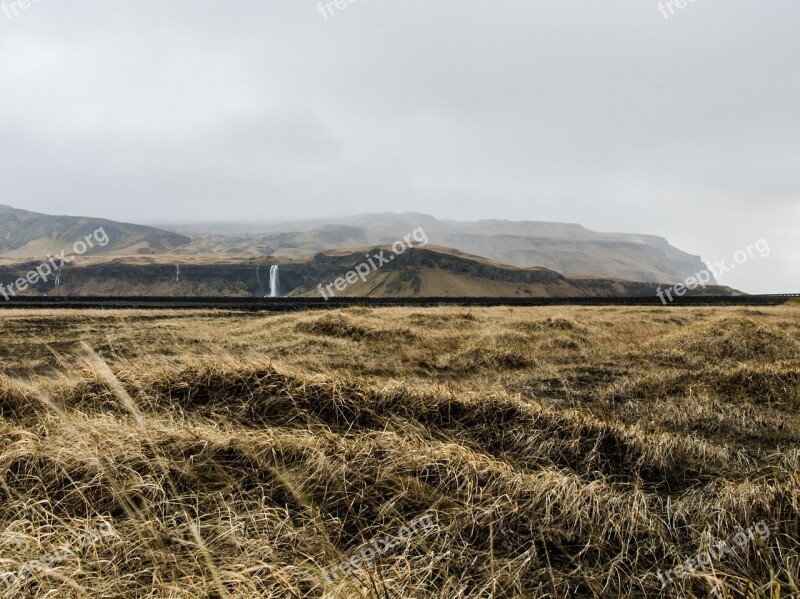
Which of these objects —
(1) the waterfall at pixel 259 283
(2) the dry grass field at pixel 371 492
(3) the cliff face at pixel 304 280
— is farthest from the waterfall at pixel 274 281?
(2) the dry grass field at pixel 371 492

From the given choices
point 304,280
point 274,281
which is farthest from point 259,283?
point 304,280

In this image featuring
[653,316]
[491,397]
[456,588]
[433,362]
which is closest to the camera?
[456,588]

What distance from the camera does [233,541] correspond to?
2.76 m

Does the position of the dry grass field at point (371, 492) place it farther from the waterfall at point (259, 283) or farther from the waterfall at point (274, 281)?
the waterfall at point (259, 283)

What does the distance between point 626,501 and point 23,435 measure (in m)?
5.81

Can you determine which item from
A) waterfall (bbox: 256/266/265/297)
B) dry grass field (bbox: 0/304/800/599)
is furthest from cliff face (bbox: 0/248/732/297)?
dry grass field (bbox: 0/304/800/599)

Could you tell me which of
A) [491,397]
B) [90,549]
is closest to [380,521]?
[90,549]

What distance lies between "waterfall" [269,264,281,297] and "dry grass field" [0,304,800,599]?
581 feet

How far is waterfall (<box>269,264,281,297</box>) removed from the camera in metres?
177

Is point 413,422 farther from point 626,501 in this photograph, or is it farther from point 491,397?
point 626,501

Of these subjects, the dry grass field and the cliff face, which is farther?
the cliff face

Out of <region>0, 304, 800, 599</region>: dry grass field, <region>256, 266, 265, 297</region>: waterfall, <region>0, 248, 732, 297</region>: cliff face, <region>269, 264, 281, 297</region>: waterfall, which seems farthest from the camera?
<region>269, 264, 281, 297</region>: waterfall

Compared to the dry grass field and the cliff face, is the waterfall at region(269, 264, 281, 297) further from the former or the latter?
the dry grass field

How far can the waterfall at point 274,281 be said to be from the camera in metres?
177
